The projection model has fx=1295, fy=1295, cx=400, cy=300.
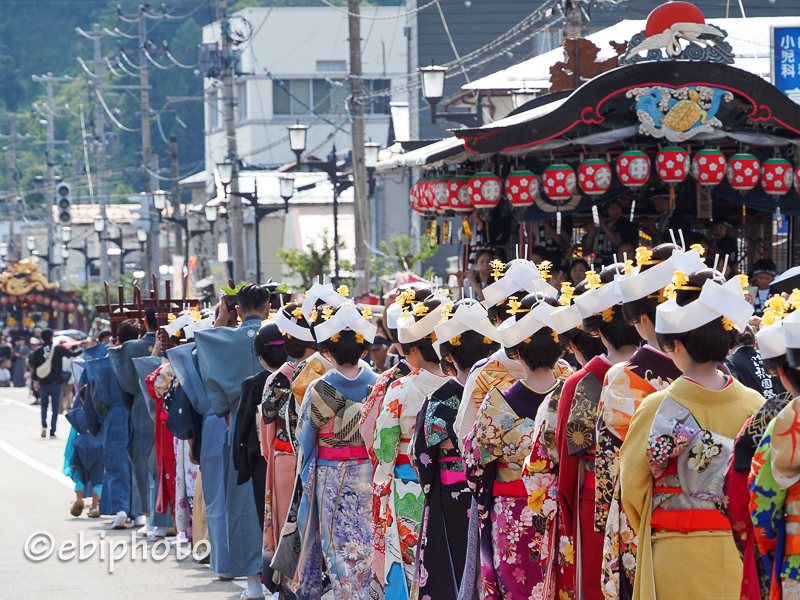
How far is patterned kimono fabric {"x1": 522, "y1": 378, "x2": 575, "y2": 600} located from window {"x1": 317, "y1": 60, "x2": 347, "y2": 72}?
4860 cm

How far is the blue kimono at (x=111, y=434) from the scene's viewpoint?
44.1 feet

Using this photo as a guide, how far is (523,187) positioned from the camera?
12258mm

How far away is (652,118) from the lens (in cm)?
1181

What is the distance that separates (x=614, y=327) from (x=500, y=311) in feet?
3.04

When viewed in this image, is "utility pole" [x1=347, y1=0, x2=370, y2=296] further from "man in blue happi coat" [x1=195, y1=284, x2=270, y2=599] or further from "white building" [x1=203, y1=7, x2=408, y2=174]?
"white building" [x1=203, y1=7, x2=408, y2=174]

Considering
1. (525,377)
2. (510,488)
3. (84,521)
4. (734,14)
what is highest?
(734,14)

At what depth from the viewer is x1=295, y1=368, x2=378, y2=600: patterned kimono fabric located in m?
7.75

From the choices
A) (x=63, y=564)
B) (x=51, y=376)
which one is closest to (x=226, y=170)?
(x=51, y=376)

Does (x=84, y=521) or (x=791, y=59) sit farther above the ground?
(x=791, y=59)

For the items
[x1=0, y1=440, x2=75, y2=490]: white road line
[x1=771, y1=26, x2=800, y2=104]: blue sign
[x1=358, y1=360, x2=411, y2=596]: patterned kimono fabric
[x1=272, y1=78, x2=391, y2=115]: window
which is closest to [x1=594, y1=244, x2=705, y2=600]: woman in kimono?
[x1=358, y1=360, x2=411, y2=596]: patterned kimono fabric

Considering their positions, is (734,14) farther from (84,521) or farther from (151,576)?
(151,576)

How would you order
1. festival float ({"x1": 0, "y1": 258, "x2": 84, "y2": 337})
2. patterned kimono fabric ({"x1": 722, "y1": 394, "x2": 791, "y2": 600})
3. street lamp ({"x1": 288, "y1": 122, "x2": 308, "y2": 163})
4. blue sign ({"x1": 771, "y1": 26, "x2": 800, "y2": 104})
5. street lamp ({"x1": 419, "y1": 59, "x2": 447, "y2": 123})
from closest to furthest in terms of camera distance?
patterned kimono fabric ({"x1": 722, "y1": 394, "x2": 791, "y2": 600}) → blue sign ({"x1": 771, "y1": 26, "x2": 800, "y2": 104}) → street lamp ({"x1": 419, "y1": 59, "x2": 447, "y2": 123}) → street lamp ({"x1": 288, "y1": 122, "x2": 308, "y2": 163}) → festival float ({"x1": 0, "y1": 258, "x2": 84, "y2": 337})

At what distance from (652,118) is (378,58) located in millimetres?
41836

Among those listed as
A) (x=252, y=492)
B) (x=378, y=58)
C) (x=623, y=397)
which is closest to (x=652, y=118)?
(x=252, y=492)
